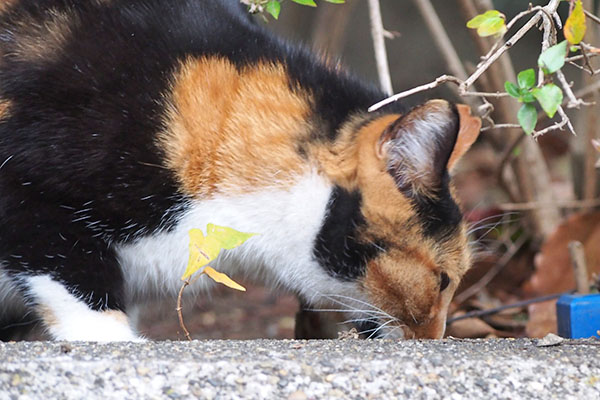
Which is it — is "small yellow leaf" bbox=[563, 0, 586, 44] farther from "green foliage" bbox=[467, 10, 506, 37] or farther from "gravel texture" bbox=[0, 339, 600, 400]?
"gravel texture" bbox=[0, 339, 600, 400]

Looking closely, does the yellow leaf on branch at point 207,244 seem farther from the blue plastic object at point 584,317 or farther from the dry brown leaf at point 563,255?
the dry brown leaf at point 563,255

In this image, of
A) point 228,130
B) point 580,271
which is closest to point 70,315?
point 228,130

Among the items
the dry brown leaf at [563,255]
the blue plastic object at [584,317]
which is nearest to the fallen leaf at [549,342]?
the blue plastic object at [584,317]

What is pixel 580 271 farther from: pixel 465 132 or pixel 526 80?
pixel 526 80

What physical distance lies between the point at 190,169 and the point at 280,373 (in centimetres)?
66

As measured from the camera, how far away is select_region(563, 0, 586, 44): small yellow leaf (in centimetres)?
152

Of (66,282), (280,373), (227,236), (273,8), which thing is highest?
(273,8)

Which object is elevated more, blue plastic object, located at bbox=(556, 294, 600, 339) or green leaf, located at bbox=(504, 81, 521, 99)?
green leaf, located at bbox=(504, 81, 521, 99)

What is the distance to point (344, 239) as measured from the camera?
195 centimetres

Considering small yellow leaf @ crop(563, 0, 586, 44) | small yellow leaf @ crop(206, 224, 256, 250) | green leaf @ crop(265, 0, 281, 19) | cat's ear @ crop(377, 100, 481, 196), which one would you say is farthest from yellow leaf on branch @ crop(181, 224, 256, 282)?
small yellow leaf @ crop(563, 0, 586, 44)

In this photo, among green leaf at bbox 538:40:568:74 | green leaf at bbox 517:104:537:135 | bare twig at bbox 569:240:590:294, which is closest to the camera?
green leaf at bbox 538:40:568:74

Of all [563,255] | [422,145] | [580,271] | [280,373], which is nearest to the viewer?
[280,373]

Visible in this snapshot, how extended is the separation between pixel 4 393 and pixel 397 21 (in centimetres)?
504

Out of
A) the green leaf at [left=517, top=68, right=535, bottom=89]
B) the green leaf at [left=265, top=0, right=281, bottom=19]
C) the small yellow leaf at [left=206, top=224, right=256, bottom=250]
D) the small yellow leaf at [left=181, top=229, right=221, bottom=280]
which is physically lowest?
the small yellow leaf at [left=181, top=229, right=221, bottom=280]
